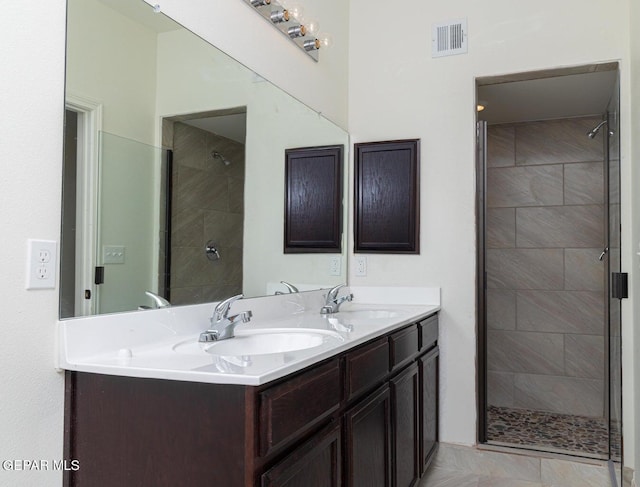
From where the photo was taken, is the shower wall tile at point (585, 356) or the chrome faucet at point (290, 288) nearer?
the chrome faucet at point (290, 288)

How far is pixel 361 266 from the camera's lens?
3.12 metres

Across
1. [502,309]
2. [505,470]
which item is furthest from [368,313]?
[502,309]

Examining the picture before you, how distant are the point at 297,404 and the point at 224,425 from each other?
21 centimetres

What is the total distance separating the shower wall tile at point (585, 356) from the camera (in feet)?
12.8

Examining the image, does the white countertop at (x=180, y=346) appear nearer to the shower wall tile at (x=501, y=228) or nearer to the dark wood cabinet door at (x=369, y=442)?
the dark wood cabinet door at (x=369, y=442)

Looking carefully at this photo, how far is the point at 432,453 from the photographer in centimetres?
268

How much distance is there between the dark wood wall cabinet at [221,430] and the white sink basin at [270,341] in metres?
0.18

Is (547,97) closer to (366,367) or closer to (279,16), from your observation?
(279,16)

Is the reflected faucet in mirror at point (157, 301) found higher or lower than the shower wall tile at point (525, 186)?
lower

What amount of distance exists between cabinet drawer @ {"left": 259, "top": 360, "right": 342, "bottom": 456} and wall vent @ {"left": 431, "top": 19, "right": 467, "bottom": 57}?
2143mm

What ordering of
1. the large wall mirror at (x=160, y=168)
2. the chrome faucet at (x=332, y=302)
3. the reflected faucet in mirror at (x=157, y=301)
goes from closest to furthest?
the large wall mirror at (x=160, y=168)
the reflected faucet in mirror at (x=157, y=301)
the chrome faucet at (x=332, y=302)

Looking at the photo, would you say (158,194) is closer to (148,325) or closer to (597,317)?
(148,325)

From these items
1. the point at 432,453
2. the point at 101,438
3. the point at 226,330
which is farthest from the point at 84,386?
the point at 432,453

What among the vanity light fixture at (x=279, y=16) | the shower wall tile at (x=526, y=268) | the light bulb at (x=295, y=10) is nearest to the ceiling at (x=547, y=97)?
the shower wall tile at (x=526, y=268)
